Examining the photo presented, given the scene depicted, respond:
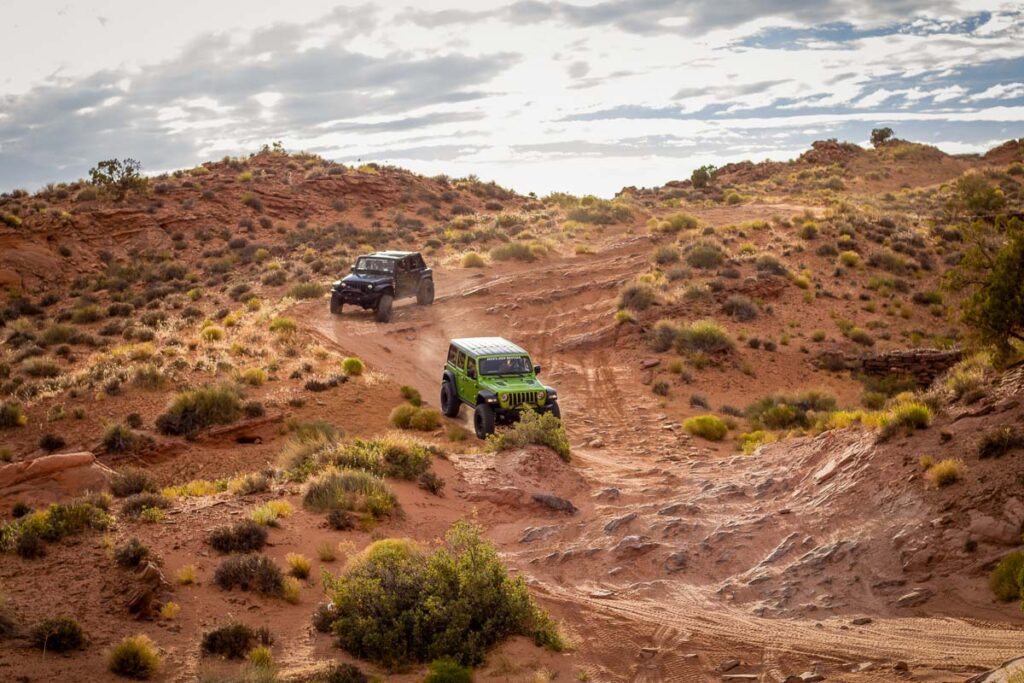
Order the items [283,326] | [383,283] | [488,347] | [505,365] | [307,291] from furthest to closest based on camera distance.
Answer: [307,291] → [383,283] → [283,326] → [488,347] → [505,365]

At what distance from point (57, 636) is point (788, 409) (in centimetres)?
1751

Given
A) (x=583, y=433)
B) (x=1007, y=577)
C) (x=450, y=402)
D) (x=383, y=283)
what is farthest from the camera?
(x=383, y=283)

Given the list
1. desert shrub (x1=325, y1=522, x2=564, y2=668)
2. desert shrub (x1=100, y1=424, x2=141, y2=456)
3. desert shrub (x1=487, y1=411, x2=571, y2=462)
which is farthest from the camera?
desert shrub (x1=100, y1=424, x2=141, y2=456)

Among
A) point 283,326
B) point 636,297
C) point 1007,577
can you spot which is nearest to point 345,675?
point 1007,577

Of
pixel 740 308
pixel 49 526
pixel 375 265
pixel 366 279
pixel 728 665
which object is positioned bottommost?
pixel 728 665

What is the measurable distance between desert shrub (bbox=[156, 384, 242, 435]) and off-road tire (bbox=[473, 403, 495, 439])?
609 cm

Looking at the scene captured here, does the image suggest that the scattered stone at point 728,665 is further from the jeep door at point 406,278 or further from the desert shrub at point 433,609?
the jeep door at point 406,278

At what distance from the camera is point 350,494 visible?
43.4ft

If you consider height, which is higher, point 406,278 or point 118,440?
point 406,278

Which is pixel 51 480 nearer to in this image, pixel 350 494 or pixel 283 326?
pixel 350 494

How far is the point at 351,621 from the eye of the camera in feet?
30.8

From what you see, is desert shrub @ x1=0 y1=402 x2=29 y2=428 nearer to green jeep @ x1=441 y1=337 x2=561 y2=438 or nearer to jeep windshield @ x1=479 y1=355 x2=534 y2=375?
green jeep @ x1=441 y1=337 x2=561 y2=438

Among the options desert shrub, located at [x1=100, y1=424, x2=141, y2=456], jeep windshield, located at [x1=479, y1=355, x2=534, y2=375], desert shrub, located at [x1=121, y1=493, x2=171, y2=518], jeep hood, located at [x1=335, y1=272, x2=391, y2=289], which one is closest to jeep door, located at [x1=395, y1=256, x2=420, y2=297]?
jeep hood, located at [x1=335, y1=272, x2=391, y2=289]

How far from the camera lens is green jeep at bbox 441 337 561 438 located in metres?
18.5
